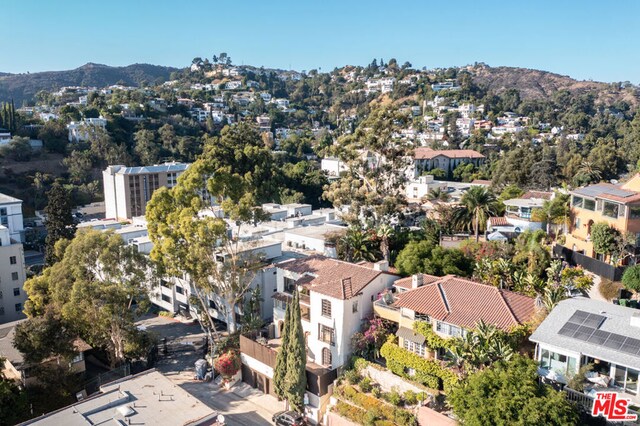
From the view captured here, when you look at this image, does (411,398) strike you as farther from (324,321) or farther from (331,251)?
(331,251)

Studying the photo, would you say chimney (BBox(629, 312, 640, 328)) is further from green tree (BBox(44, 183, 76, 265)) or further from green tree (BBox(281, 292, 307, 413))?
green tree (BBox(44, 183, 76, 265))

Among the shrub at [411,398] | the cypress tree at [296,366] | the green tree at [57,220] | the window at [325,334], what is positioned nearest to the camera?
the shrub at [411,398]

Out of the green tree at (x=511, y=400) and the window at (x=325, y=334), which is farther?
the window at (x=325, y=334)

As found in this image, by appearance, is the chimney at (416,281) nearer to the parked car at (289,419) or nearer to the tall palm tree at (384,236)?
the tall palm tree at (384,236)

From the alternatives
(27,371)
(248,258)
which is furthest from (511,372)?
(27,371)

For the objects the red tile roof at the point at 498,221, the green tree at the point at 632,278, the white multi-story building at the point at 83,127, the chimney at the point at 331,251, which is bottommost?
the chimney at the point at 331,251

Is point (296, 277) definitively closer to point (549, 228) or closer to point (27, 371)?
point (27, 371)

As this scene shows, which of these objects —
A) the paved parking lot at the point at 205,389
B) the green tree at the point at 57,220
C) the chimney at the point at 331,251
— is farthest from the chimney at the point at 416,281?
the green tree at the point at 57,220
